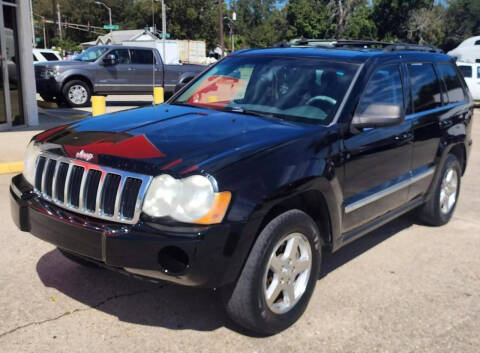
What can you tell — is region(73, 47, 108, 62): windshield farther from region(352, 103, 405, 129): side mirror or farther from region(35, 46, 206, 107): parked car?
region(352, 103, 405, 129): side mirror

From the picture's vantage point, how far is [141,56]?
1691cm

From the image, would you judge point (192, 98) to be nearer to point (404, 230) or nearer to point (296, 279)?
point (296, 279)

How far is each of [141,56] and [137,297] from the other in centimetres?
1401

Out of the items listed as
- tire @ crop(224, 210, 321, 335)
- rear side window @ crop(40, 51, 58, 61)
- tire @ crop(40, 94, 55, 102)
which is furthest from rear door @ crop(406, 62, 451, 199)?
rear side window @ crop(40, 51, 58, 61)

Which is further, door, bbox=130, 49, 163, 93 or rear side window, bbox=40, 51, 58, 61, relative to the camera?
rear side window, bbox=40, 51, 58, 61

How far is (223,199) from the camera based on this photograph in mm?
2914

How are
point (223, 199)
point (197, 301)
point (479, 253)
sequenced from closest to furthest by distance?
point (223, 199) → point (197, 301) → point (479, 253)

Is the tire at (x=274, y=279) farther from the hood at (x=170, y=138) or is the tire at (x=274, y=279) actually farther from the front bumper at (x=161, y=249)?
the hood at (x=170, y=138)

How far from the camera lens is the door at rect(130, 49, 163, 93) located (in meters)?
16.8

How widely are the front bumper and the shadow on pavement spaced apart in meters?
0.50

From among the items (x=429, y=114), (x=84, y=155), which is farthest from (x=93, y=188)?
(x=429, y=114)

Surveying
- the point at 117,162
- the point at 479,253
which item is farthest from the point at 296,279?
the point at 479,253

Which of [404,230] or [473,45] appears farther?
[473,45]

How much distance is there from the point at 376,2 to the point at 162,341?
67.6 m
